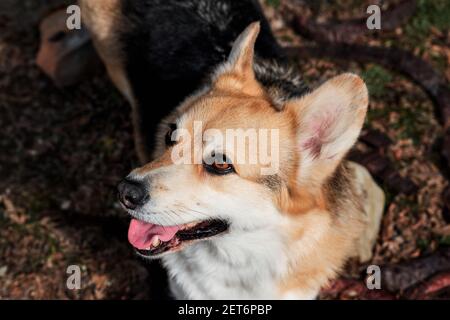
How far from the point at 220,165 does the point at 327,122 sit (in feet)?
2.11

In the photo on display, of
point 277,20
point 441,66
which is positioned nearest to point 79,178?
point 277,20

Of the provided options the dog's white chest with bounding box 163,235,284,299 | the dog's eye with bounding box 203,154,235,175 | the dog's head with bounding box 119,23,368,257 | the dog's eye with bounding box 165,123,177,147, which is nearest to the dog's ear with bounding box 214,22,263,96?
the dog's head with bounding box 119,23,368,257

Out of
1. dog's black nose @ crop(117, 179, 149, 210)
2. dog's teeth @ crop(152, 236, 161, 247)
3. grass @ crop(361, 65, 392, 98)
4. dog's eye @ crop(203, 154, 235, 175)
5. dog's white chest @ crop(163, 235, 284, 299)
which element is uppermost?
dog's eye @ crop(203, 154, 235, 175)

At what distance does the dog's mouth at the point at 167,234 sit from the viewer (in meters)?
3.55

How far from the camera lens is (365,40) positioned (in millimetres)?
6680

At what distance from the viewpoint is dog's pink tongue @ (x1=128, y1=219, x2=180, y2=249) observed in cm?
365

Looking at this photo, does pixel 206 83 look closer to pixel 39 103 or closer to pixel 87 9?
pixel 87 9

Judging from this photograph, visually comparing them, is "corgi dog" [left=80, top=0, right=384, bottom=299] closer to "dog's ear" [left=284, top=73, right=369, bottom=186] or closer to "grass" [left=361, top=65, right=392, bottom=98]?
"dog's ear" [left=284, top=73, right=369, bottom=186]

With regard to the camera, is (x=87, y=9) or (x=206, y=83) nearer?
(x=206, y=83)

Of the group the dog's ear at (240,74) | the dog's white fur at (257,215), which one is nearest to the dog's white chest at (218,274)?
the dog's white fur at (257,215)

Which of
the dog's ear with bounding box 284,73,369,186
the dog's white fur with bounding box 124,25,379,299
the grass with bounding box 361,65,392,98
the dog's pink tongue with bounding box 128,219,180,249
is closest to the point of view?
the dog's ear with bounding box 284,73,369,186

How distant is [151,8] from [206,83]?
0.99 meters

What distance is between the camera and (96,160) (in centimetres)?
580
